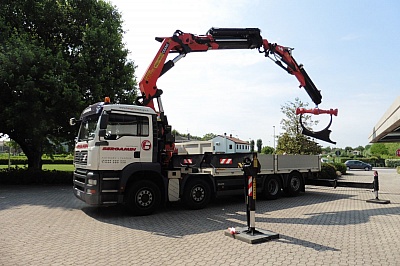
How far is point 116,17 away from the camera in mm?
18938

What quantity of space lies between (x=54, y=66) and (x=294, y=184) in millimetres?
12335

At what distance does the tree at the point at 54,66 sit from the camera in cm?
1463

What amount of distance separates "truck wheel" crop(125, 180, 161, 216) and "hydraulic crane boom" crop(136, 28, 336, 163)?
106 cm

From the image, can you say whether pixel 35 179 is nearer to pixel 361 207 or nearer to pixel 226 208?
pixel 226 208

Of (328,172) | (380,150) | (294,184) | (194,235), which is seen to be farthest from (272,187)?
(380,150)

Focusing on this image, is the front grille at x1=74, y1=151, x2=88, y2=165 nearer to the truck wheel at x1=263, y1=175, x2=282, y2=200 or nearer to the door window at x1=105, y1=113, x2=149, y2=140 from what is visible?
the door window at x1=105, y1=113, x2=149, y2=140

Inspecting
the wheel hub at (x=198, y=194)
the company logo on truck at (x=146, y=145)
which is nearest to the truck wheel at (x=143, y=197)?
the company logo on truck at (x=146, y=145)

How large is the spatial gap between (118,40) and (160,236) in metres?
13.3

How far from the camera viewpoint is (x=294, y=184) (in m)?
13.3

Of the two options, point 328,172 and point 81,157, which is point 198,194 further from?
point 328,172

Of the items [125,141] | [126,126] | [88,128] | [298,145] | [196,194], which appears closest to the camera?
[125,141]

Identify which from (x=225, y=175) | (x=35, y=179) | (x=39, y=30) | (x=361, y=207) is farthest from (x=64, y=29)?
(x=361, y=207)

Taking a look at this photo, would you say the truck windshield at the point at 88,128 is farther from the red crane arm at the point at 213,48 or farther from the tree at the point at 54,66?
the tree at the point at 54,66

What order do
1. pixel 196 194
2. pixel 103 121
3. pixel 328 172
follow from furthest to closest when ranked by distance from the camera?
1. pixel 328 172
2. pixel 196 194
3. pixel 103 121
